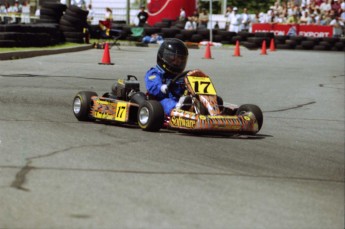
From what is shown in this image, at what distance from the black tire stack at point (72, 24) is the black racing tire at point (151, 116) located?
17490mm

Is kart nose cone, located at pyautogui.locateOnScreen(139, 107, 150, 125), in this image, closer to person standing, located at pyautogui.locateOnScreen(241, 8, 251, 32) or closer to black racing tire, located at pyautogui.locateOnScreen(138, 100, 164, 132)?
black racing tire, located at pyautogui.locateOnScreen(138, 100, 164, 132)

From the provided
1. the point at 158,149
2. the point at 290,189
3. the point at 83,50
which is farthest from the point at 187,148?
the point at 83,50

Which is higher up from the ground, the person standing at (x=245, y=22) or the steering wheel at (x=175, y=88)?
the steering wheel at (x=175, y=88)

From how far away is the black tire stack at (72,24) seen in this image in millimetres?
25109

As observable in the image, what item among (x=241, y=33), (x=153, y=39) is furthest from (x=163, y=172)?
(x=241, y=33)

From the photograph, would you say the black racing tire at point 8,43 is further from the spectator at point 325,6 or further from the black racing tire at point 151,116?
the spectator at point 325,6

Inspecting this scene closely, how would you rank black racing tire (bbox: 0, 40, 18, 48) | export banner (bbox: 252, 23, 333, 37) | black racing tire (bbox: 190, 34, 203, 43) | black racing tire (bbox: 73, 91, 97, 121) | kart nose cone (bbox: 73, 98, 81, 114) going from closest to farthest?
1. black racing tire (bbox: 73, 91, 97, 121)
2. kart nose cone (bbox: 73, 98, 81, 114)
3. black racing tire (bbox: 0, 40, 18, 48)
4. black racing tire (bbox: 190, 34, 203, 43)
5. export banner (bbox: 252, 23, 333, 37)

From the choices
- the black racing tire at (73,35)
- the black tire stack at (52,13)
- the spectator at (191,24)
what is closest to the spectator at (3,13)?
the spectator at (191,24)

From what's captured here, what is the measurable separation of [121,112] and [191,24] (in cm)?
2398

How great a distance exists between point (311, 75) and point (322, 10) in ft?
44.8

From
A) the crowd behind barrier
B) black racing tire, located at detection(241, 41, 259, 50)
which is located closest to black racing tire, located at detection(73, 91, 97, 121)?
the crowd behind barrier

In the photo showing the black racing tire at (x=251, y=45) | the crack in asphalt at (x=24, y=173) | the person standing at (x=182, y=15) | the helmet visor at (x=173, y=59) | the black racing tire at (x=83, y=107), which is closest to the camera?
the crack in asphalt at (x=24, y=173)

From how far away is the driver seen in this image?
27.7 feet

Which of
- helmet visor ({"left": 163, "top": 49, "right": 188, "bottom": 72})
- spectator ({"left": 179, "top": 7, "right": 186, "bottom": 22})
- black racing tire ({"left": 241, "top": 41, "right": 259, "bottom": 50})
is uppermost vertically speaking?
helmet visor ({"left": 163, "top": 49, "right": 188, "bottom": 72})
